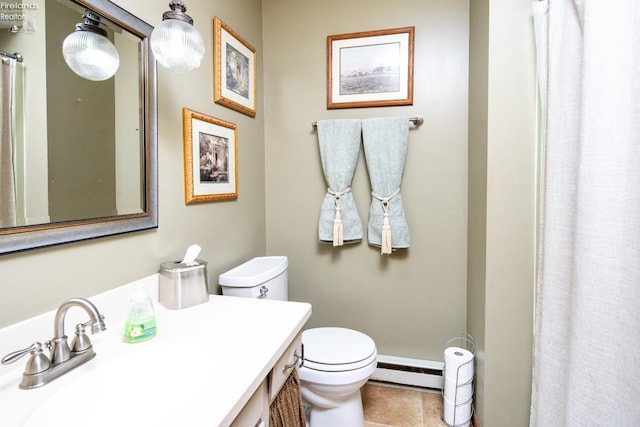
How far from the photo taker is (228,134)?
1.63m

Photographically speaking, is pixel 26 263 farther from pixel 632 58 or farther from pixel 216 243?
pixel 632 58

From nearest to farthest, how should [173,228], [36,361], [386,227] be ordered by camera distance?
[36,361], [173,228], [386,227]

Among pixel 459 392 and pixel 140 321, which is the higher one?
pixel 140 321

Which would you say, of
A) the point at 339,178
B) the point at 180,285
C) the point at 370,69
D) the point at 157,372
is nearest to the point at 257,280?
the point at 180,285

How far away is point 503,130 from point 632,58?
0.59 m

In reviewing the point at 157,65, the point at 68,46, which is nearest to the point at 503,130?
the point at 157,65

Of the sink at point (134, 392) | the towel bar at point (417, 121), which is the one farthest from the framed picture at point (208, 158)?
the towel bar at point (417, 121)

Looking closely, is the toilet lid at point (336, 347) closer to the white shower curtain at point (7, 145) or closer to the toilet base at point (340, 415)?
the toilet base at point (340, 415)

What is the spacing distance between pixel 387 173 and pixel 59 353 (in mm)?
1586

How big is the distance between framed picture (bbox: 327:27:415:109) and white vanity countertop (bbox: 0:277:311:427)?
1377 millimetres

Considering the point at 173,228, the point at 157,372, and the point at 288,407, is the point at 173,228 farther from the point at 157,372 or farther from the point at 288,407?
the point at 288,407

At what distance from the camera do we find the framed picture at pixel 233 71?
1.53 meters

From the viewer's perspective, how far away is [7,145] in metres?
0.76

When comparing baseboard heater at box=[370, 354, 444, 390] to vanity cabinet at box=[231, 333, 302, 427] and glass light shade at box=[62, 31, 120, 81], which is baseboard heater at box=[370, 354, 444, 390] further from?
glass light shade at box=[62, 31, 120, 81]
